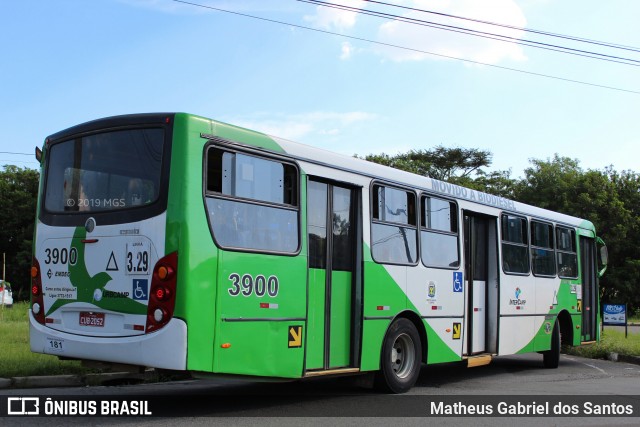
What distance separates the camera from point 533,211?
13.9 metres

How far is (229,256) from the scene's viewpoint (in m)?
7.11

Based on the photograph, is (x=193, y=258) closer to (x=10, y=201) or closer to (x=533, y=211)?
(x=533, y=211)

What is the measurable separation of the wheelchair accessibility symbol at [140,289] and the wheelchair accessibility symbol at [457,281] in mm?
5713

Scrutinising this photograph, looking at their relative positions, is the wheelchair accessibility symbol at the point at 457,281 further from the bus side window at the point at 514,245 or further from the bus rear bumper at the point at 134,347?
the bus rear bumper at the point at 134,347

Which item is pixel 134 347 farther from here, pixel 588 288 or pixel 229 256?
pixel 588 288

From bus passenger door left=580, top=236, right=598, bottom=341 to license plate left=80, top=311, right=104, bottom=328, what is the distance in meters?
12.0

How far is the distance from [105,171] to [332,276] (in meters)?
3.00

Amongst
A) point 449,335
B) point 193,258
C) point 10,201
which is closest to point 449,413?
point 449,335

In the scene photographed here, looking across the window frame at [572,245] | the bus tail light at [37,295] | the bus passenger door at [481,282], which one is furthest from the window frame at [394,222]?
the window frame at [572,245]

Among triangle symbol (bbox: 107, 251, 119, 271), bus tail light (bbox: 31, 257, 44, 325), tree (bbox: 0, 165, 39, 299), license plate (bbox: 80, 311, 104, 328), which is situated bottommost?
license plate (bbox: 80, 311, 104, 328)

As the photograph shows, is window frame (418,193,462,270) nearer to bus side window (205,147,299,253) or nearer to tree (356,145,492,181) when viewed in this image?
bus side window (205,147,299,253)

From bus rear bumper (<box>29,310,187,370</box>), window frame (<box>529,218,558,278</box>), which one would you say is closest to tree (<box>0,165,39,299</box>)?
window frame (<box>529,218,558,278</box>)

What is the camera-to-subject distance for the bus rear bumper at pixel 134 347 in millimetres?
6570

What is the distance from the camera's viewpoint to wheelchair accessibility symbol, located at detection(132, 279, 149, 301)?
6.80 metres
